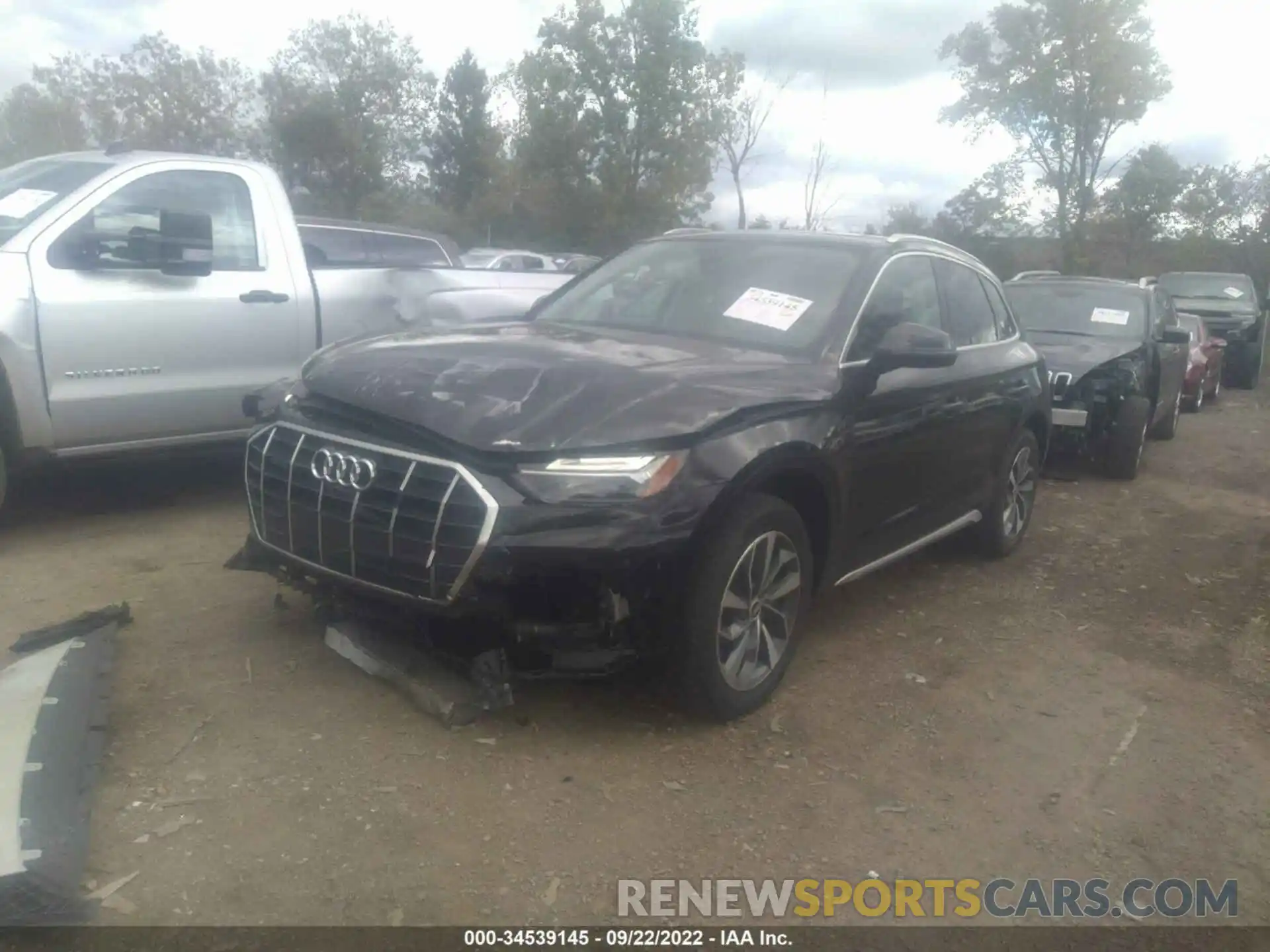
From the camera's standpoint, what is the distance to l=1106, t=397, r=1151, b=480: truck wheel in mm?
8195

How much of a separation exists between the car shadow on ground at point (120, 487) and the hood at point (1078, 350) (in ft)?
19.4

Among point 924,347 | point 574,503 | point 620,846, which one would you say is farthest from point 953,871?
point 924,347

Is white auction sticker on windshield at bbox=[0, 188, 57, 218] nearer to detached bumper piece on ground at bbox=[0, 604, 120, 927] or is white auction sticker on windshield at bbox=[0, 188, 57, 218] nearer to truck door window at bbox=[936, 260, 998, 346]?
detached bumper piece on ground at bbox=[0, 604, 120, 927]

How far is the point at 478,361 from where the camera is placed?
3572mm

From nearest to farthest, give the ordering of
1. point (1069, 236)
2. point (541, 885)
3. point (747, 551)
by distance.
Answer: point (541, 885)
point (747, 551)
point (1069, 236)

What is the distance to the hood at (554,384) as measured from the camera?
3197 millimetres

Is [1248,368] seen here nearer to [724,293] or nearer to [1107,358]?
[1107,358]

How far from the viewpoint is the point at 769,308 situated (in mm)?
4293

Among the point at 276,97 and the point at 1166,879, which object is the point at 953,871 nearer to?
the point at 1166,879

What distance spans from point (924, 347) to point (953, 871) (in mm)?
1944

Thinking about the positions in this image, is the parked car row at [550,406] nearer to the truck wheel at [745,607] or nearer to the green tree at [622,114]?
the truck wheel at [745,607]

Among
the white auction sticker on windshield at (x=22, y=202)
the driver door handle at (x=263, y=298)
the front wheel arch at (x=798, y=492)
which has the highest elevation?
the white auction sticker on windshield at (x=22, y=202)

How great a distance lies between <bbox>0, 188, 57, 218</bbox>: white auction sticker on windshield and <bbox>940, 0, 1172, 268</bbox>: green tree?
32400mm

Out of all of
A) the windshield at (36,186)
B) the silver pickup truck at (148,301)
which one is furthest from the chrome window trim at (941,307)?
the windshield at (36,186)
